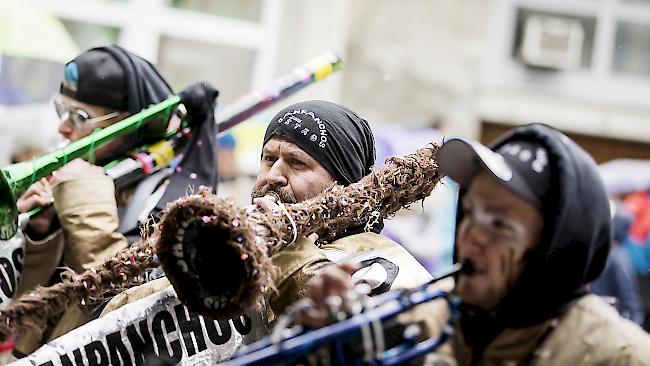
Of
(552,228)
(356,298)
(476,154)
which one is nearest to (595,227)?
(552,228)

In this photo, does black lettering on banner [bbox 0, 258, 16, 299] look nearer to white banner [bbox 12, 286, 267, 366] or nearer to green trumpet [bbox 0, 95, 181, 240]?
green trumpet [bbox 0, 95, 181, 240]

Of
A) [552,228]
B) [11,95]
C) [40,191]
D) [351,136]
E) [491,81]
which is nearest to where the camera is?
[552,228]

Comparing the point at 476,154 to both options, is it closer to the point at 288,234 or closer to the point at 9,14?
the point at 288,234

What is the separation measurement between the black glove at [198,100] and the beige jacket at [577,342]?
2.06 meters

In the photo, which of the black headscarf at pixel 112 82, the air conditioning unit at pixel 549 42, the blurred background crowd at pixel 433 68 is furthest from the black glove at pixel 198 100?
the air conditioning unit at pixel 549 42

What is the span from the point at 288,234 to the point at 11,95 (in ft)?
12.7

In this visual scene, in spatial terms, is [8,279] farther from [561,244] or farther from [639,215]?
[639,215]

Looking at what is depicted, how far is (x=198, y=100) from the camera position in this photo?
3.97 m

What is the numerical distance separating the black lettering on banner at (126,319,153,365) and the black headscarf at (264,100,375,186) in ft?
2.26

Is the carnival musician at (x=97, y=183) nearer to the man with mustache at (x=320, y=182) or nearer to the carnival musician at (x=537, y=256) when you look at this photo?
the man with mustache at (x=320, y=182)

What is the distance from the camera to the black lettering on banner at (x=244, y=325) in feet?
9.40

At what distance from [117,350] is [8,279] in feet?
3.32

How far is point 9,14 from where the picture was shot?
5082 millimetres

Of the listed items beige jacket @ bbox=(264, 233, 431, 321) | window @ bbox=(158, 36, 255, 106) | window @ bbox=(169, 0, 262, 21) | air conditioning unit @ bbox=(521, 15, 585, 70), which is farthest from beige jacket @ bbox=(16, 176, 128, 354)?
air conditioning unit @ bbox=(521, 15, 585, 70)
